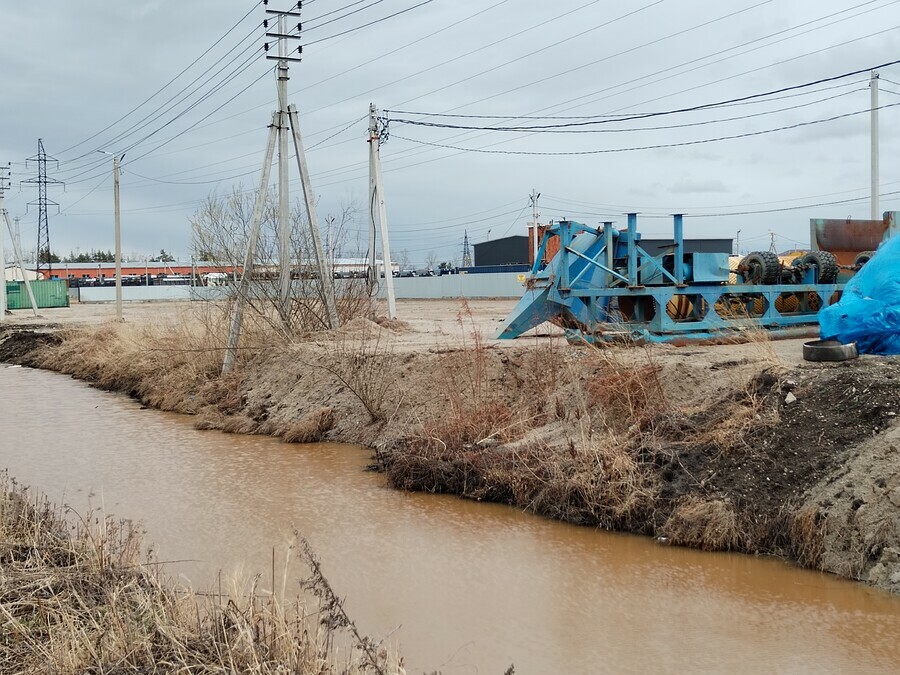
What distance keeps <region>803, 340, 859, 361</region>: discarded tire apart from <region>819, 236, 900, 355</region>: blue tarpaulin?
19.5 inches

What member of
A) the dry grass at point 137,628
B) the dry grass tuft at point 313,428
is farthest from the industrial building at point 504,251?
the dry grass at point 137,628

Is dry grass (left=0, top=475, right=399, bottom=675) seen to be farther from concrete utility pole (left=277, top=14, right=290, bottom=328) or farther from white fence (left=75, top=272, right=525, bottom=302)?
white fence (left=75, top=272, right=525, bottom=302)

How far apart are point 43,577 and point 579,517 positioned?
5.44 metres

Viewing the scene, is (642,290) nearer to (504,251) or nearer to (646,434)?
(646,434)

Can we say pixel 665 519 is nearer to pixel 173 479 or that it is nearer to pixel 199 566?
pixel 199 566

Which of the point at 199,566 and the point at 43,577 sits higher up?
the point at 43,577

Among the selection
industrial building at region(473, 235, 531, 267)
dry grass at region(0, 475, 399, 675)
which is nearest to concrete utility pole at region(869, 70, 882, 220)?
dry grass at region(0, 475, 399, 675)

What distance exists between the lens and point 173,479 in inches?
483

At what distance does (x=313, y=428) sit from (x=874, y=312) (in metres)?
8.87

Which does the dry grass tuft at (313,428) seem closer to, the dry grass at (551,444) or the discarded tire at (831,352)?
the dry grass at (551,444)

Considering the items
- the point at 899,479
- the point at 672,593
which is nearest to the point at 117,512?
the point at 672,593

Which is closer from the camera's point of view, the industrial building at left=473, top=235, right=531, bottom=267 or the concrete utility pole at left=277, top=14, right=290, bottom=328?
the concrete utility pole at left=277, top=14, right=290, bottom=328

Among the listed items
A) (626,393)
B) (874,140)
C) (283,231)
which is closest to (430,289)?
(874,140)

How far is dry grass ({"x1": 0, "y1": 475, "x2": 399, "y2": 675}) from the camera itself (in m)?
4.83
